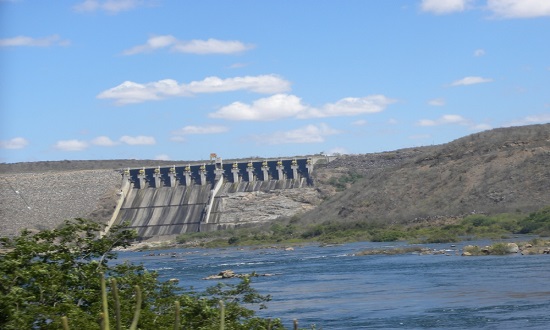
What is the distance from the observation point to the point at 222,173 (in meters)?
144

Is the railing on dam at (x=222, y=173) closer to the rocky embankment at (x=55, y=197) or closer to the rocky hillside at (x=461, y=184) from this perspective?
the rocky embankment at (x=55, y=197)

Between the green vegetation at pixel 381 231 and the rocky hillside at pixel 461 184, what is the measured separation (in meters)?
2.93

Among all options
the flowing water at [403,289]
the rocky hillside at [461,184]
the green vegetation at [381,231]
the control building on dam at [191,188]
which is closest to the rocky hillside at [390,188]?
the rocky hillside at [461,184]

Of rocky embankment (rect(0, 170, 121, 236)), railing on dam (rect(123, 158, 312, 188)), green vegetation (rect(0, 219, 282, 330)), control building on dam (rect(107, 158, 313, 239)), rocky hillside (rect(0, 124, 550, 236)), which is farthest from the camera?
railing on dam (rect(123, 158, 312, 188))

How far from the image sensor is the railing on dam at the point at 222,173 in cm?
14425

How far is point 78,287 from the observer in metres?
21.5

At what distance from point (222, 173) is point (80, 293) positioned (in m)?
124

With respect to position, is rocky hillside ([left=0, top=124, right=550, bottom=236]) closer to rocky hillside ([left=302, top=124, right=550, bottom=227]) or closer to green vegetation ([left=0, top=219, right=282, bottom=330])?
rocky hillside ([left=302, top=124, right=550, bottom=227])

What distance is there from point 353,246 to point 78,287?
69.1m

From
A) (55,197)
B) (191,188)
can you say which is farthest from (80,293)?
(55,197)

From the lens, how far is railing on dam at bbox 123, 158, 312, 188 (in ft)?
473

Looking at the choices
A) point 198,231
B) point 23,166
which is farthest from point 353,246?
point 23,166

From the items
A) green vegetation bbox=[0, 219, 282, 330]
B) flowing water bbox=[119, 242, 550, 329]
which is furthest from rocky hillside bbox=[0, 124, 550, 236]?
green vegetation bbox=[0, 219, 282, 330]

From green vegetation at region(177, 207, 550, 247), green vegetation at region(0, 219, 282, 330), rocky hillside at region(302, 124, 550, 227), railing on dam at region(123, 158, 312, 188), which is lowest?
green vegetation at region(177, 207, 550, 247)
